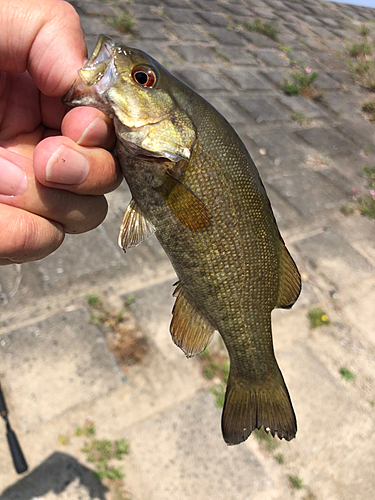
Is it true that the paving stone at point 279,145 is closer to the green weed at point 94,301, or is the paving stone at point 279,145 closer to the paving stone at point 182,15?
the green weed at point 94,301

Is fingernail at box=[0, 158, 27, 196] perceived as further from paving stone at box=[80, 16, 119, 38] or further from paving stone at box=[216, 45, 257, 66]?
paving stone at box=[216, 45, 257, 66]

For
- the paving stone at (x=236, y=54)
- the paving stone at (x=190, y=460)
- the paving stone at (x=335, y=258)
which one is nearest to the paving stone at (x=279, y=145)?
the paving stone at (x=335, y=258)

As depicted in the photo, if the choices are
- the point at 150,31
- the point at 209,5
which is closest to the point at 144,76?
the point at 150,31

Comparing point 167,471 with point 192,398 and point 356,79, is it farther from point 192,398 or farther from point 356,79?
point 356,79

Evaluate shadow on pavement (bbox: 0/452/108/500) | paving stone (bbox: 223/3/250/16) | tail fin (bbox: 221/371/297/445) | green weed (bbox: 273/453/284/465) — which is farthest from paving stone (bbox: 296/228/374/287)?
paving stone (bbox: 223/3/250/16)

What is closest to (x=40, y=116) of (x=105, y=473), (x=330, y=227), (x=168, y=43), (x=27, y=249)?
(x=27, y=249)

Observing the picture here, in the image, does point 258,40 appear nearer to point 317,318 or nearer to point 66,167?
point 317,318
